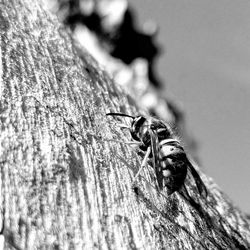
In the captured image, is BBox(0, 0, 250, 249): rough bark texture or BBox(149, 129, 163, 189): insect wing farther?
BBox(149, 129, 163, 189): insect wing

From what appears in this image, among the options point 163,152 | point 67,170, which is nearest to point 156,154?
point 163,152

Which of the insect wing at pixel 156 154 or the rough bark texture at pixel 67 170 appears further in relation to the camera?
the insect wing at pixel 156 154

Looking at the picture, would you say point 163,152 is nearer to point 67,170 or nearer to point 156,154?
point 156,154

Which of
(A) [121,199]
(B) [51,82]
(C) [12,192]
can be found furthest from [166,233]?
(B) [51,82]

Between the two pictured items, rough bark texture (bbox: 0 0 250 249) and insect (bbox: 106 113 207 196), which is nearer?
rough bark texture (bbox: 0 0 250 249)
